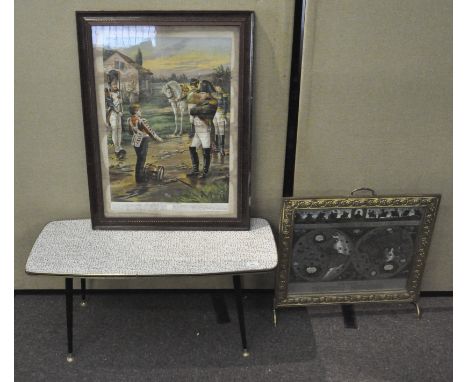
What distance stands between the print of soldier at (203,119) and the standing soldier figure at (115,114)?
0.28 m

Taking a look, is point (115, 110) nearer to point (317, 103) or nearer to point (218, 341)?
point (317, 103)

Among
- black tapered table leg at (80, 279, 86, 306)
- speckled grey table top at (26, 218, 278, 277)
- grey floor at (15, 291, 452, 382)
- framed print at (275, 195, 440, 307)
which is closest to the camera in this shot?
speckled grey table top at (26, 218, 278, 277)

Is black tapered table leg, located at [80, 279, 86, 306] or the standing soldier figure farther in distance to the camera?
black tapered table leg, located at [80, 279, 86, 306]

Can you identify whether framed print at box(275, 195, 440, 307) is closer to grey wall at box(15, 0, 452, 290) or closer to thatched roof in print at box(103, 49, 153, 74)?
grey wall at box(15, 0, 452, 290)

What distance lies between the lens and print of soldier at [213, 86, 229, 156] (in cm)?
175

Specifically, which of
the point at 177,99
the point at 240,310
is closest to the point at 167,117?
the point at 177,99

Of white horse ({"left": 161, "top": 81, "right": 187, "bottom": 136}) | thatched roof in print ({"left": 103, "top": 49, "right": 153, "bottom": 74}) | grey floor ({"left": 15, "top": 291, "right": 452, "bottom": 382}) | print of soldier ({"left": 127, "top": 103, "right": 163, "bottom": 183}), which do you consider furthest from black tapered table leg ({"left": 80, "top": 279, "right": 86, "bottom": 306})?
thatched roof in print ({"left": 103, "top": 49, "right": 153, "bottom": 74})

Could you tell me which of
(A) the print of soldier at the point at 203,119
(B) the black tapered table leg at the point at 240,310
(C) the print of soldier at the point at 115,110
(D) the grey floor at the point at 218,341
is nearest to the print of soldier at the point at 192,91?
(A) the print of soldier at the point at 203,119

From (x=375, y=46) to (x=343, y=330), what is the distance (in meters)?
1.19

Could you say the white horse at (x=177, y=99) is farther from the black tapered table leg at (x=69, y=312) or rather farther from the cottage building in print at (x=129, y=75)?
the black tapered table leg at (x=69, y=312)

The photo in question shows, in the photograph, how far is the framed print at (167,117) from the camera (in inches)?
65.8

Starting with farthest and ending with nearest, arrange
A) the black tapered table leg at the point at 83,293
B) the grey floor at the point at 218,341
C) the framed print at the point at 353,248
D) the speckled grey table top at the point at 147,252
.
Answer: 1. the black tapered table leg at the point at 83,293
2. the framed print at the point at 353,248
3. the grey floor at the point at 218,341
4. the speckled grey table top at the point at 147,252

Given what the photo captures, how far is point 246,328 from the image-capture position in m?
1.98

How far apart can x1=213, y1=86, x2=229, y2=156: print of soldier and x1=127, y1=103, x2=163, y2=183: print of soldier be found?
0.23 metres
